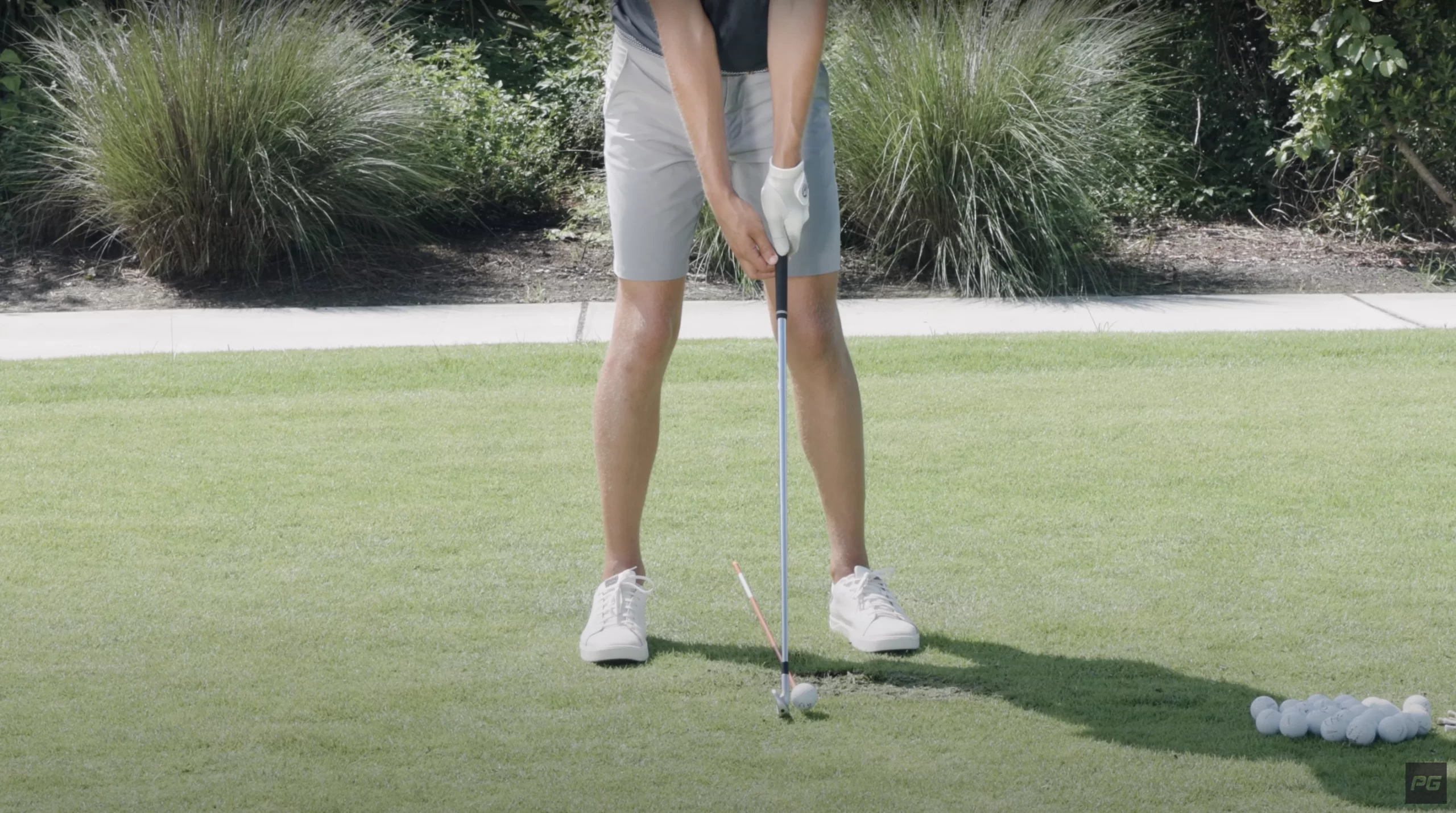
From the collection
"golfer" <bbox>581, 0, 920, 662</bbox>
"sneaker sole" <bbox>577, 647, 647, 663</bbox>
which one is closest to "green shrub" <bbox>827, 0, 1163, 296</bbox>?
"golfer" <bbox>581, 0, 920, 662</bbox>

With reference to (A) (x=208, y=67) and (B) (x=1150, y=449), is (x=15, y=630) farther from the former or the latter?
(A) (x=208, y=67)

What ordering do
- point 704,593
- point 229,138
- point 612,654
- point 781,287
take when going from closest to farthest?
point 612,654, point 781,287, point 704,593, point 229,138

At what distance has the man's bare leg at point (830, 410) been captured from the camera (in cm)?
343

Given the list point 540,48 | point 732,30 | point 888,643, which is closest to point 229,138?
point 540,48

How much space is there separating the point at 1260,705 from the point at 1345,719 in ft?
0.49

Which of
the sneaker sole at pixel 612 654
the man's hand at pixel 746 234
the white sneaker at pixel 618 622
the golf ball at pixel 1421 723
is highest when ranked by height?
the man's hand at pixel 746 234

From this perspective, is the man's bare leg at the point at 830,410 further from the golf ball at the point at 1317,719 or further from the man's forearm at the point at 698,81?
the golf ball at the point at 1317,719

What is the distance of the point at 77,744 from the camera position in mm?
2760

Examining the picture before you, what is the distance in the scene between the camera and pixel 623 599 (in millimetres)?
3352

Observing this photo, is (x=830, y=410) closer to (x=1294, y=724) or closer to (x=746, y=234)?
(x=746, y=234)

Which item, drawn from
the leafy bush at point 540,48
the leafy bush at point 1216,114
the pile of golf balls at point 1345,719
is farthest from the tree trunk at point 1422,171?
the pile of golf balls at point 1345,719

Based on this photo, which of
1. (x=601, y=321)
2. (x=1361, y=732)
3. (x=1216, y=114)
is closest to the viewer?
(x=1361, y=732)

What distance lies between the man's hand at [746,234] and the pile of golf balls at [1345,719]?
4.09 feet

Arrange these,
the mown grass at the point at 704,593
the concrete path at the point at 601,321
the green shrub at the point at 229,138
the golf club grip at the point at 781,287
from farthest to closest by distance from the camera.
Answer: the green shrub at the point at 229,138 < the concrete path at the point at 601,321 < the golf club grip at the point at 781,287 < the mown grass at the point at 704,593
